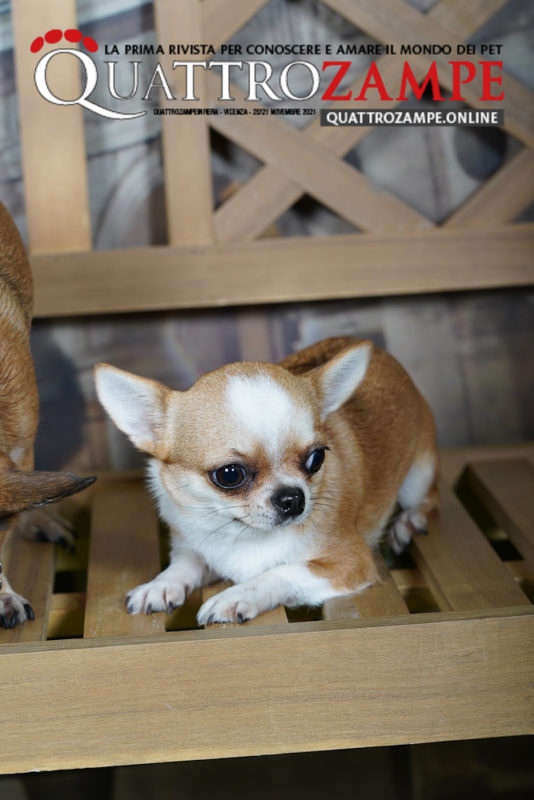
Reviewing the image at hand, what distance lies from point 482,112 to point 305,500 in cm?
178

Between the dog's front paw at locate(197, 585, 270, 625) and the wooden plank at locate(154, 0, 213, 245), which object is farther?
the wooden plank at locate(154, 0, 213, 245)

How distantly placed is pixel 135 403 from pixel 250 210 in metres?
1.16

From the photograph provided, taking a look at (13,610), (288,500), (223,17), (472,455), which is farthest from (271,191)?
(13,610)

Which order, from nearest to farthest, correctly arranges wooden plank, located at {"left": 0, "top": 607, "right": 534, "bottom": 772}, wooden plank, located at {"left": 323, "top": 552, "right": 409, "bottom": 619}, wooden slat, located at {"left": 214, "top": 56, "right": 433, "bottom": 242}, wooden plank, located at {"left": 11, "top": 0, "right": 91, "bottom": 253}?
wooden plank, located at {"left": 0, "top": 607, "right": 534, "bottom": 772}
wooden plank, located at {"left": 323, "top": 552, "right": 409, "bottom": 619}
wooden plank, located at {"left": 11, "top": 0, "right": 91, "bottom": 253}
wooden slat, located at {"left": 214, "top": 56, "right": 433, "bottom": 242}

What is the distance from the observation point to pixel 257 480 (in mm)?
1880

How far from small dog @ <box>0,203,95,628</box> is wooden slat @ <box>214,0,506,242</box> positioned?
0.78m

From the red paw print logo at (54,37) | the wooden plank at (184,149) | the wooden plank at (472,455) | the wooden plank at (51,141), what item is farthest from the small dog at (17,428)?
the wooden plank at (472,455)

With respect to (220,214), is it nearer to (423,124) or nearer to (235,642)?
(423,124)

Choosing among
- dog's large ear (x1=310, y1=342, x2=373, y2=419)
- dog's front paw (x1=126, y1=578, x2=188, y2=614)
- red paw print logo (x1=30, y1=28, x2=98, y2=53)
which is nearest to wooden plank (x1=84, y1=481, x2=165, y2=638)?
dog's front paw (x1=126, y1=578, x2=188, y2=614)

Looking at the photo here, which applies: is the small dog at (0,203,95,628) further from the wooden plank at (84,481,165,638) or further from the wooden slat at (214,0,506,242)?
the wooden slat at (214,0,506,242)

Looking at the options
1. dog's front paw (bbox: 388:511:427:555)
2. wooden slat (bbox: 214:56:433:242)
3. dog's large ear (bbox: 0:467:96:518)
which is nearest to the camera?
dog's large ear (bbox: 0:467:96:518)

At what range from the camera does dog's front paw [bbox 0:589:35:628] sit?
2.02 meters

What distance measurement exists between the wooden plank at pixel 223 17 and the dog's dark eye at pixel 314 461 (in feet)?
5.13

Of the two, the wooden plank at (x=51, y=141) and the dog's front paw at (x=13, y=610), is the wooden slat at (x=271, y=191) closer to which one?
the wooden plank at (x=51, y=141)
